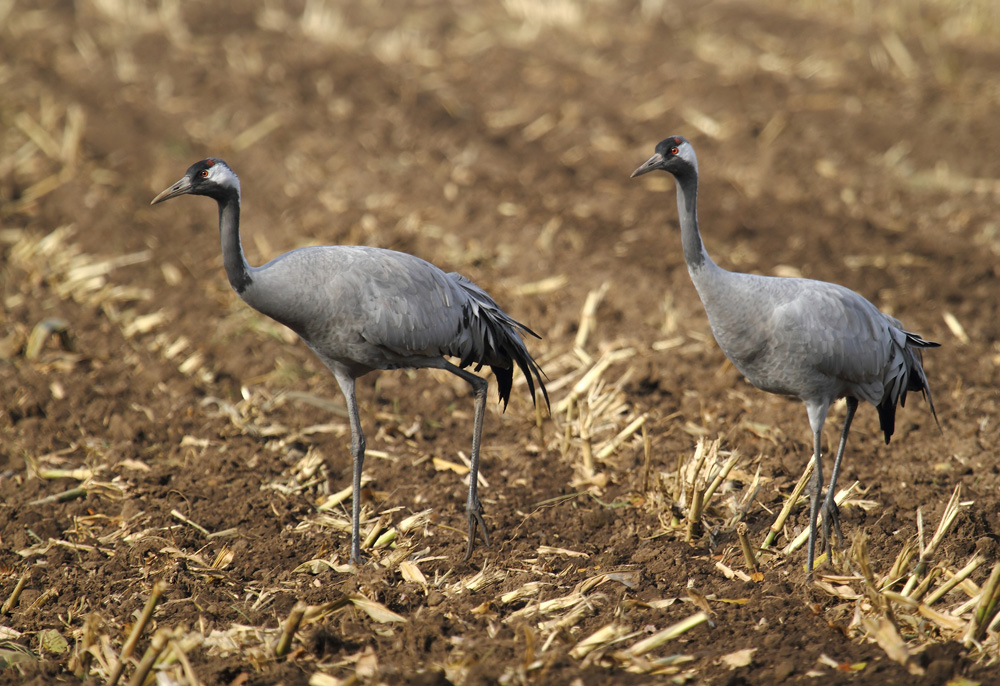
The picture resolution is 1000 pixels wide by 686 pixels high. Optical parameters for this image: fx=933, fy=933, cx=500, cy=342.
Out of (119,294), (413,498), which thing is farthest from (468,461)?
(119,294)

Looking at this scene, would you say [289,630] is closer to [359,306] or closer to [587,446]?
[359,306]

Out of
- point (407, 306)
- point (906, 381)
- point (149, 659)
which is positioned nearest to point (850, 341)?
point (906, 381)

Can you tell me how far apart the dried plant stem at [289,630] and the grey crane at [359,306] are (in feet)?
2.62

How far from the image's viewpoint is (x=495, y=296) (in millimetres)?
6973

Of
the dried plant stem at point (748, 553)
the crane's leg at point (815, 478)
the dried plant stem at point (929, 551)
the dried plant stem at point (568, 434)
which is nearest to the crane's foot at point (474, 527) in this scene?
the dried plant stem at point (568, 434)

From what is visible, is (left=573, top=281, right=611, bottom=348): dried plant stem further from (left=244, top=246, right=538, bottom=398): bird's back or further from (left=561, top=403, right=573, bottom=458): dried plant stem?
(left=244, top=246, right=538, bottom=398): bird's back

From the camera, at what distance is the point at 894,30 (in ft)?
39.2

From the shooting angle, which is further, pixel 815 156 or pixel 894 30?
pixel 894 30

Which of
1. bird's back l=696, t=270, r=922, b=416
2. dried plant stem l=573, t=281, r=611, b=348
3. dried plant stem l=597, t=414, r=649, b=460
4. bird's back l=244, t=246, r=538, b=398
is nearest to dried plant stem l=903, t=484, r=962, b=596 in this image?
bird's back l=696, t=270, r=922, b=416

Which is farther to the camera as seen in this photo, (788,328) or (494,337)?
(494,337)

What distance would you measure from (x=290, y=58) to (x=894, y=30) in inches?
300

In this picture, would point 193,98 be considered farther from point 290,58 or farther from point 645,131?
point 645,131

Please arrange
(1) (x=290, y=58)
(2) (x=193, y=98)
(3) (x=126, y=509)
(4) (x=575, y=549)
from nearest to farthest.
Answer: (4) (x=575, y=549) < (3) (x=126, y=509) < (2) (x=193, y=98) < (1) (x=290, y=58)

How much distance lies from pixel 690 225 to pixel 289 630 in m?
2.30
